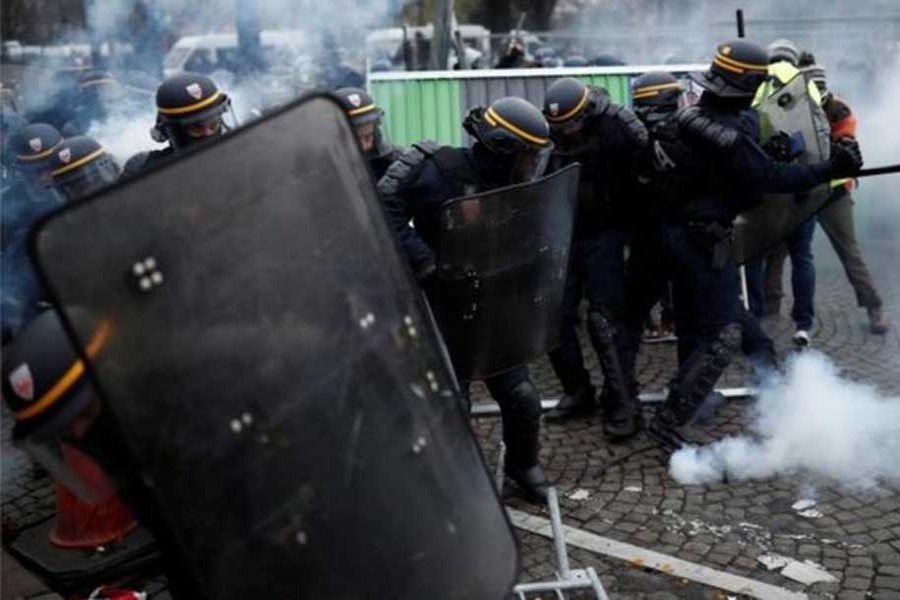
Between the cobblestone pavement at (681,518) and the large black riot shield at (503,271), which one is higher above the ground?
the large black riot shield at (503,271)

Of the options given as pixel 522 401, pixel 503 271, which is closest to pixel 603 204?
pixel 522 401

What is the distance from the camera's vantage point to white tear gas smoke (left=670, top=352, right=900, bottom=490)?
442cm

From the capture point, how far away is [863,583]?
3520 millimetres

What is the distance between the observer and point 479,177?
3.79 metres

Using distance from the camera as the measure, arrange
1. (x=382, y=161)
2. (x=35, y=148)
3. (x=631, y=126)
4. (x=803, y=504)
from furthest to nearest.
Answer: (x=35, y=148), (x=382, y=161), (x=631, y=126), (x=803, y=504)

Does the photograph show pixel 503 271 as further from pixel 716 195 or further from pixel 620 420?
pixel 620 420

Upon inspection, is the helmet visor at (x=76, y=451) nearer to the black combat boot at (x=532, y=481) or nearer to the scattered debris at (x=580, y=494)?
the black combat boot at (x=532, y=481)

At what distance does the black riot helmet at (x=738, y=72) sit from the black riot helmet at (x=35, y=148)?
351 cm

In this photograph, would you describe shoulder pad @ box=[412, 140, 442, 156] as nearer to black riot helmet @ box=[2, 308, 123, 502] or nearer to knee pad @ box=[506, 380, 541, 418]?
knee pad @ box=[506, 380, 541, 418]

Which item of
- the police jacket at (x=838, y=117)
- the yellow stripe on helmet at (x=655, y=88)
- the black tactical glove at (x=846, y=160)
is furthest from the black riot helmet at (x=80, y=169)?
the police jacket at (x=838, y=117)

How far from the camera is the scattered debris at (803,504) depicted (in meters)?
4.12

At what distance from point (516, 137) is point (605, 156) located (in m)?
1.50

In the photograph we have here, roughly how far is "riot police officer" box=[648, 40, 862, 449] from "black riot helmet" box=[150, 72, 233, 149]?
2196mm

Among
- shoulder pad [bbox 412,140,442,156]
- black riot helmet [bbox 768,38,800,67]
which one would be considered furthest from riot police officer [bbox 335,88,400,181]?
black riot helmet [bbox 768,38,800,67]
